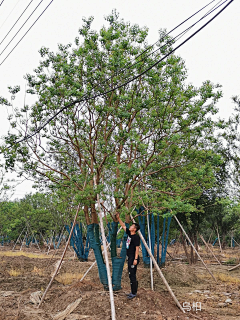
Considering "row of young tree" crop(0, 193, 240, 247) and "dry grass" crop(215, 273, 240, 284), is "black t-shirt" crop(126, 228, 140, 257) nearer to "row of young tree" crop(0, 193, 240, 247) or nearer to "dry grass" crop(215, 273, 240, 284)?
"row of young tree" crop(0, 193, 240, 247)

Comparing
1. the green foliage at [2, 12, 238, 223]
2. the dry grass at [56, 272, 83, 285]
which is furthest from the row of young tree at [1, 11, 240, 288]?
the dry grass at [56, 272, 83, 285]

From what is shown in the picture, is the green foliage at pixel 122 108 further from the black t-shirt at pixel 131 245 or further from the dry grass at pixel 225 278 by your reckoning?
the dry grass at pixel 225 278

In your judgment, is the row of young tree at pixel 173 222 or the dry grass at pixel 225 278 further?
the row of young tree at pixel 173 222

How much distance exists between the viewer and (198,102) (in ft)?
30.5

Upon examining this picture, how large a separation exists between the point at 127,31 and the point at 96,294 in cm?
821

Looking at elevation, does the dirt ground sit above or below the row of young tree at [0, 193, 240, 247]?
below

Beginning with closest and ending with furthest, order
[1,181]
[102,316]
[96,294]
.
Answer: [102,316]
[96,294]
[1,181]

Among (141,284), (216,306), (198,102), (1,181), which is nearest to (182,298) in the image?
(216,306)

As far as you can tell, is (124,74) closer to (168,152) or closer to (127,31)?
(127,31)

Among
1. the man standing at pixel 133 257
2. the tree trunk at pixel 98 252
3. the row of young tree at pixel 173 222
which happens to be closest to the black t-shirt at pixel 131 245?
the man standing at pixel 133 257

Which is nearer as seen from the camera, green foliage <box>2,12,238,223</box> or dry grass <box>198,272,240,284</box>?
green foliage <box>2,12,238,223</box>

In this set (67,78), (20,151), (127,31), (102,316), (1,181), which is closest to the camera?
(102,316)

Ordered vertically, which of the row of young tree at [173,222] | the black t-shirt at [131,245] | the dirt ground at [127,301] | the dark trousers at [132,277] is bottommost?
the dirt ground at [127,301]

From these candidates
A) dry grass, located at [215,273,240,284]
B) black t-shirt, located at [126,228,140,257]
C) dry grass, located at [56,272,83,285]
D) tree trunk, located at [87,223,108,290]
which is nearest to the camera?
black t-shirt, located at [126,228,140,257]
